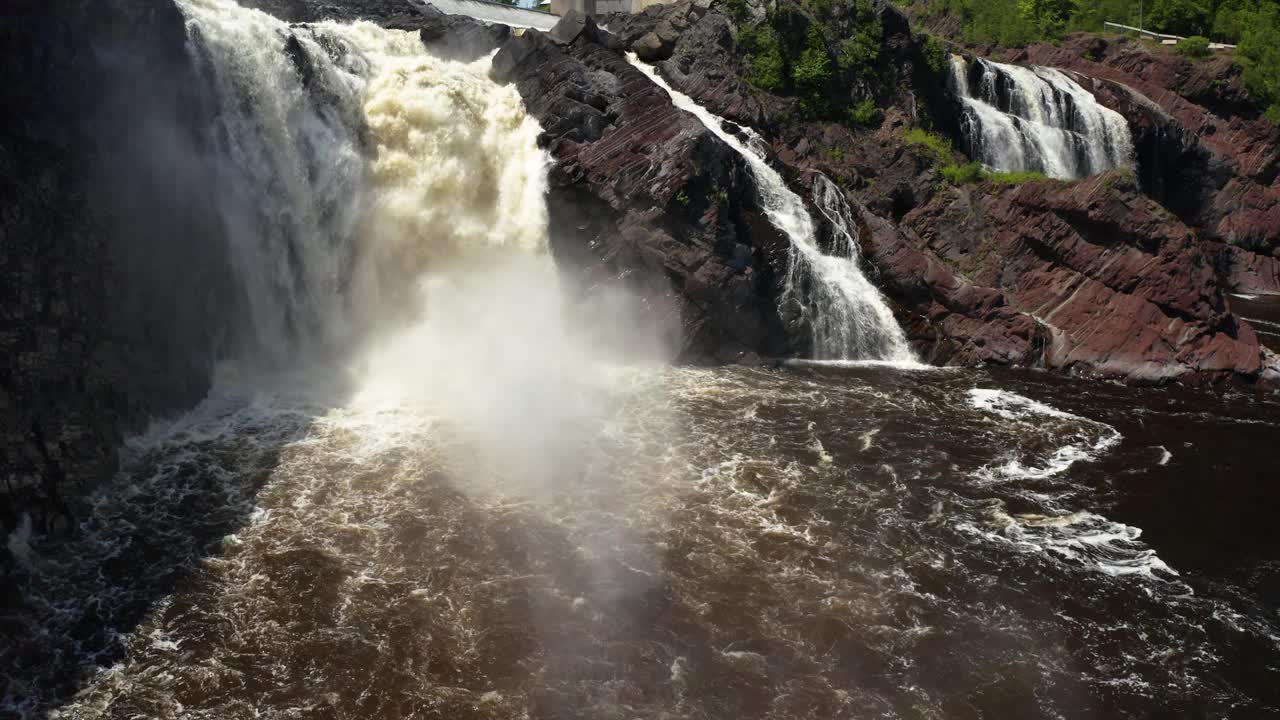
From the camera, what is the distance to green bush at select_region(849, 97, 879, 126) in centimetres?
3838

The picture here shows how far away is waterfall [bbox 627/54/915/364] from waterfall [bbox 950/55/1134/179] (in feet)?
38.6

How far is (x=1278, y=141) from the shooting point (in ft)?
158

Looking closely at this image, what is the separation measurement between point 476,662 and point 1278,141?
177ft

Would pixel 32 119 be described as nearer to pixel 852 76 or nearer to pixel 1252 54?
pixel 852 76

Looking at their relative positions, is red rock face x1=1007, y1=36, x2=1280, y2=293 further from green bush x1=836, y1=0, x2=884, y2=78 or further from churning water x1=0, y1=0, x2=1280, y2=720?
churning water x1=0, y1=0, x2=1280, y2=720

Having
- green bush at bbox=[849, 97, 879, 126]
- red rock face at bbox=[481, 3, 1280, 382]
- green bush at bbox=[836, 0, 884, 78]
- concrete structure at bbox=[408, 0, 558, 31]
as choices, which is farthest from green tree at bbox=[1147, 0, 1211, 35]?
concrete structure at bbox=[408, 0, 558, 31]

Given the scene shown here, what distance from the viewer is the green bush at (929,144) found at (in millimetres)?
36312

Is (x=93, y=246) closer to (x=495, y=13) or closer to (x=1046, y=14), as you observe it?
(x=495, y=13)

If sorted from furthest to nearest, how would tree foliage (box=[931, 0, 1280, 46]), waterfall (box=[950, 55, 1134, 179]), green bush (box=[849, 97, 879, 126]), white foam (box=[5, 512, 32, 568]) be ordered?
1. tree foliage (box=[931, 0, 1280, 46])
2. waterfall (box=[950, 55, 1134, 179])
3. green bush (box=[849, 97, 879, 126])
4. white foam (box=[5, 512, 32, 568])

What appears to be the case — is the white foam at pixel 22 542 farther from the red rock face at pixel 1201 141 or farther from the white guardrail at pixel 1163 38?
the white guardrail at pixel 1163 38

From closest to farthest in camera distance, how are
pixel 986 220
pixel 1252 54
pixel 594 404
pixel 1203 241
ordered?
pixel 594 404, pixel 986 220, pixel 1203 241, pixel 1252 54

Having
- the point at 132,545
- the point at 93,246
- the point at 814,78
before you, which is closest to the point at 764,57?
the point at 814,78

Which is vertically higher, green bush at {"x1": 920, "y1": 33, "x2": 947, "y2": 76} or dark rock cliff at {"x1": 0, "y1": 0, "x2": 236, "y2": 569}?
green bush at {"x1": 920, "y1": 33, "x2": 947, "y2": 76}

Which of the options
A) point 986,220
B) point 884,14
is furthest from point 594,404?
point 884,14
